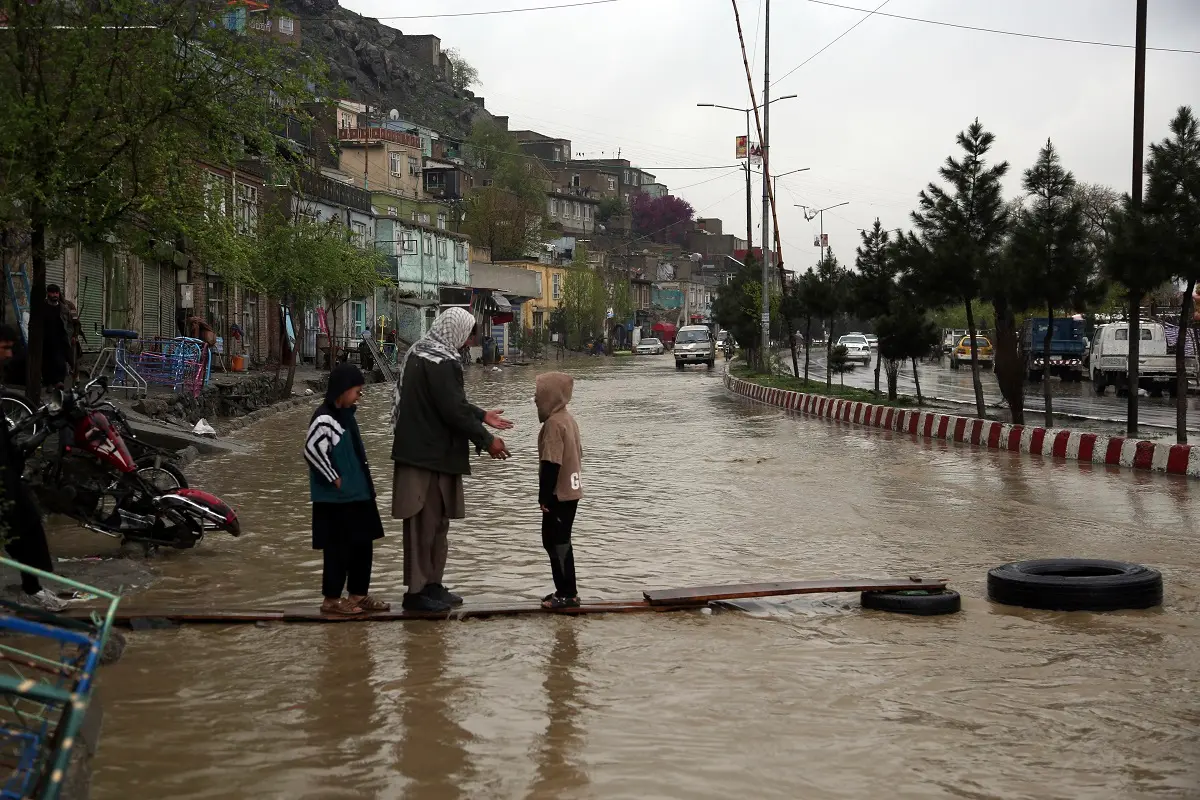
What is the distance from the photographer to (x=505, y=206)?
316 ft

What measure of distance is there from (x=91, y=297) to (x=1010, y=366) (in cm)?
1805

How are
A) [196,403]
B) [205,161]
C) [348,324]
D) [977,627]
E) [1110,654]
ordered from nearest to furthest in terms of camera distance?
[1110,654] < [977,627] < [205,161] < [196,403] < [348,324]

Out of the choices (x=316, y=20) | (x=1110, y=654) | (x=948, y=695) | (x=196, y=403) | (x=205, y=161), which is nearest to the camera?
(x=948, y=695)

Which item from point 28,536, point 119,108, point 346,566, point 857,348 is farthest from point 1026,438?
point 857,348

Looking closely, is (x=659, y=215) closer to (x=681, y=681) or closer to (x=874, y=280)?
(x=874, y=280)

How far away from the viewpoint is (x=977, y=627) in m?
8.14

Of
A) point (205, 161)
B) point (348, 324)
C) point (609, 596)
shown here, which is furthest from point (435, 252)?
point (609, 596)

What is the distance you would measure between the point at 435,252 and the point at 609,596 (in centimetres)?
6587

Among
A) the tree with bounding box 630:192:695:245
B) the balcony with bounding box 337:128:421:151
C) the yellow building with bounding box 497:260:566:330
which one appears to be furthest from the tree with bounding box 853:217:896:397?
the tree with bounding box 630:192:695:245

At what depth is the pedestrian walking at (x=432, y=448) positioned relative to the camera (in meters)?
8.12

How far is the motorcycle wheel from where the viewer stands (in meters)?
10.8

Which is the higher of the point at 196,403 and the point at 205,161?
the point at 205,161

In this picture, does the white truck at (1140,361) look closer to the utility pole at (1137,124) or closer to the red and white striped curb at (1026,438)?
the red and white striped curb at (1026,438)

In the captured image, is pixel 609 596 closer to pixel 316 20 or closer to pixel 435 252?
pixel 435 252
